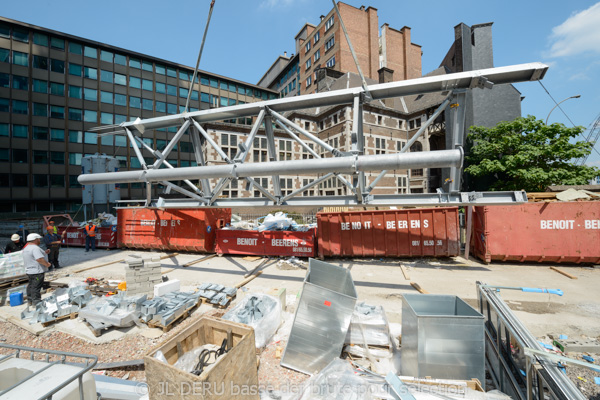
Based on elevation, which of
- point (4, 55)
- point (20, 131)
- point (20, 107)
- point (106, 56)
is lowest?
point (20, 131)

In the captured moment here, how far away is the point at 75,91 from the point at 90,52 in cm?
683

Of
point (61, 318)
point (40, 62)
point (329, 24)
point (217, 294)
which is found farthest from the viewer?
point (329, 24)

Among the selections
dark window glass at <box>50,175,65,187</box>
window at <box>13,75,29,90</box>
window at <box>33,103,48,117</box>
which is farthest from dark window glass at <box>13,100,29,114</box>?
dark window glass at <box>50,175,65,187</box>

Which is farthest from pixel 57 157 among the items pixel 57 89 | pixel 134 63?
pixel 134 63

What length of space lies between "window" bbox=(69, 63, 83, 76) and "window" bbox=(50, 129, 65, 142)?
29.1ft

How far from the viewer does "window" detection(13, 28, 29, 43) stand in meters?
32.8

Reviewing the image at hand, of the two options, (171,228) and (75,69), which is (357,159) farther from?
(75,69)

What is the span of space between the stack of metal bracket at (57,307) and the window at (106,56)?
46462mm

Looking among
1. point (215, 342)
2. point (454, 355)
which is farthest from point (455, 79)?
point (215, 342)

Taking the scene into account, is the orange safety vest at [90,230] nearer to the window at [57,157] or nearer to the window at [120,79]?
the window at [57,157]

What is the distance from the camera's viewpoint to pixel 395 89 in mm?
6516

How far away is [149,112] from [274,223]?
1614 inches

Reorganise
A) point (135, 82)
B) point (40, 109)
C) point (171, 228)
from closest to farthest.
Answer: point (171, 228)
point (40, 109)
point (135, 82)

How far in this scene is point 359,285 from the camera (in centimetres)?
873
